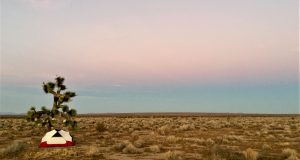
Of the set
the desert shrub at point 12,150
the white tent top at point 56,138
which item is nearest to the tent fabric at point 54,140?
the white tent top at point 56,138

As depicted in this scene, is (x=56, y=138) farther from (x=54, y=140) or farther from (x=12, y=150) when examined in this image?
(x=12, y=150)

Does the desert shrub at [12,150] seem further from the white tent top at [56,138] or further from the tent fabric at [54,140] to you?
the white tent top at [56,138]

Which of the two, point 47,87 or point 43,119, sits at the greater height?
point 47,87

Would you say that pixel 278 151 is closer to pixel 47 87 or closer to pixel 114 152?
pixel 114 152

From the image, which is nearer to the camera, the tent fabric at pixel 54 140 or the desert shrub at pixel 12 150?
the desert shrub at pixel 12 150

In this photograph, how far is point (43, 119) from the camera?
2452cm

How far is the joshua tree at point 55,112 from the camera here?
2417cm

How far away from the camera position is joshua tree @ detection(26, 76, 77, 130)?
24.2 metres

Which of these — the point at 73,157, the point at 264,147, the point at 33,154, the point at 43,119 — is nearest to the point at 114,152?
the point at 73,157

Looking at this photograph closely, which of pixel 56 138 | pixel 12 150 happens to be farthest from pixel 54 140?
pixel 12 150

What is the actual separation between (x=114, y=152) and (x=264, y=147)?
9.75m

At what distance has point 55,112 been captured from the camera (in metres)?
24.6

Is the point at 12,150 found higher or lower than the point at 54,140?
lower

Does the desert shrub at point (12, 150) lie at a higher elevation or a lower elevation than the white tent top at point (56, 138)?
lower
